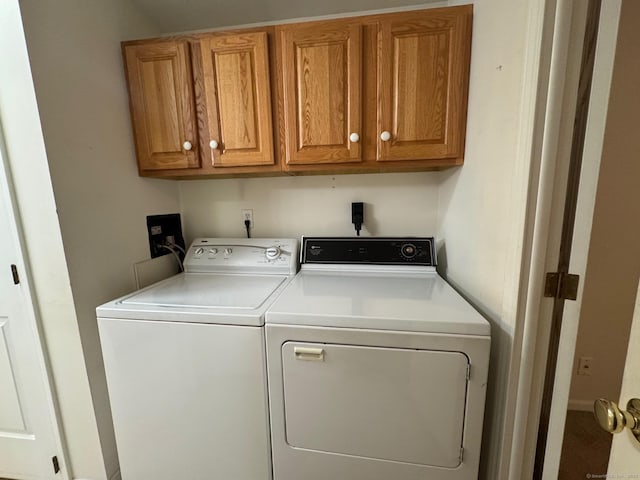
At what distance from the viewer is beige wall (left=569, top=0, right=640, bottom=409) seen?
1.40 metres

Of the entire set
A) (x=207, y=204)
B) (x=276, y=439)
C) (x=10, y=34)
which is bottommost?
(x=276, y=439)

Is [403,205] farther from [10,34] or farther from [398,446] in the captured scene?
[10,34]

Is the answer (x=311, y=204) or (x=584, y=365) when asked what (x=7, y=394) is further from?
(x=584, y=365)

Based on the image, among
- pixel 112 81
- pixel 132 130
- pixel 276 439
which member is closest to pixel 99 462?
pixel 276 439

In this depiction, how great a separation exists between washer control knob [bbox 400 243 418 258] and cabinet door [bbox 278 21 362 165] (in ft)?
1.87

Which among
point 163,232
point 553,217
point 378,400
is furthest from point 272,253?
point 553,217

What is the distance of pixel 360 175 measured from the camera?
1667 mm

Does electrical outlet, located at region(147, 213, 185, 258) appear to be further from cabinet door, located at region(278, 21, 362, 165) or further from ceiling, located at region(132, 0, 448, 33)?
ceiling, located at region(132, 0, 448, 33)

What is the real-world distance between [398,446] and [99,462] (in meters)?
1.42

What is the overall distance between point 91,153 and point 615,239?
108 inches

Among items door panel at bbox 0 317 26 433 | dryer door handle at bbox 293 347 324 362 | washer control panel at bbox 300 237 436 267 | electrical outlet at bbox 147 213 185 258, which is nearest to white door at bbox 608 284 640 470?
dryer door handle at bbox 293 347 324 362

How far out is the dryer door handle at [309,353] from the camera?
974 millimetres

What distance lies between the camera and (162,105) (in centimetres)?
140

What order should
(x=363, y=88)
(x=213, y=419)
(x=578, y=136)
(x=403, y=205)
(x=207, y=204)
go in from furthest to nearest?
(x=207, y=204), (x=403, y=205), (x=363, y=88), (x=213, y=419), (x=578, y=136)
